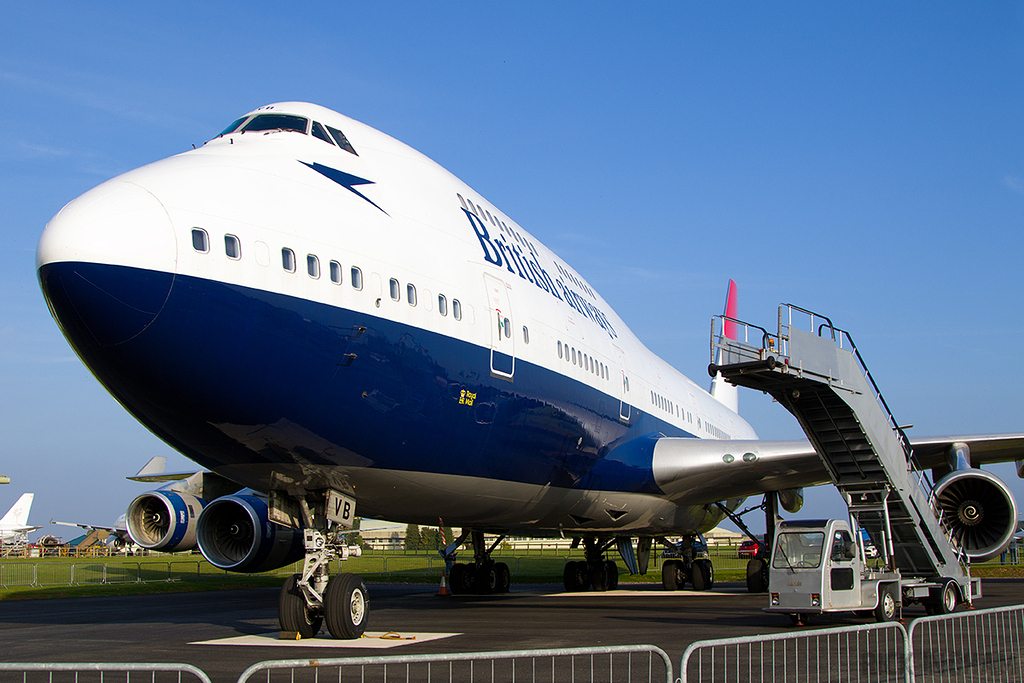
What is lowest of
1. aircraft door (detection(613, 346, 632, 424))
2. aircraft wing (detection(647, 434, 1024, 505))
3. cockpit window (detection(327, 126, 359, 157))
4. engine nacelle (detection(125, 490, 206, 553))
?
engine nacelle (detection(125, 490, 206, 553))

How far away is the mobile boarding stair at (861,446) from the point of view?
12.4 meters

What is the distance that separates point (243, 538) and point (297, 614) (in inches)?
244

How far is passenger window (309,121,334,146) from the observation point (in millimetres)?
10188

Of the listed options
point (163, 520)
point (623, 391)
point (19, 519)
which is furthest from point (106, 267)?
point (19, 519)

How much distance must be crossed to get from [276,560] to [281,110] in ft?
25.9

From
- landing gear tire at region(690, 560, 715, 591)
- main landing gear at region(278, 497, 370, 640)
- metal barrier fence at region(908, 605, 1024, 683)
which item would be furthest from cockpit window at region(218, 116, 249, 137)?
landing gear tire at region(690, 560, 715, 591)

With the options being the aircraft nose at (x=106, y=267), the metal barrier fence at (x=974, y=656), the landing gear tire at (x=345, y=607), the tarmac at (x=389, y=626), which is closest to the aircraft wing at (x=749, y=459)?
the tarmac at (x=389, y=626)

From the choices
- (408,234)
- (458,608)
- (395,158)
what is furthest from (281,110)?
(458,608)

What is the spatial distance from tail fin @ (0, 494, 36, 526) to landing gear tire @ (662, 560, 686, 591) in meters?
75.1

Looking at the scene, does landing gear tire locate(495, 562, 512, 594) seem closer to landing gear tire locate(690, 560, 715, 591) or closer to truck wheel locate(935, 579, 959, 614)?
landing gear tire locate(690, 560, 715, 591)

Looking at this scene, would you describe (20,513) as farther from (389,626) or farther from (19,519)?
(389,626)

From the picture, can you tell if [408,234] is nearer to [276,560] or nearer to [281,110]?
[281,110]

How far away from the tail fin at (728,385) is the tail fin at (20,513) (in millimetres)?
69322

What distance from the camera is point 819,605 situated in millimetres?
11953
